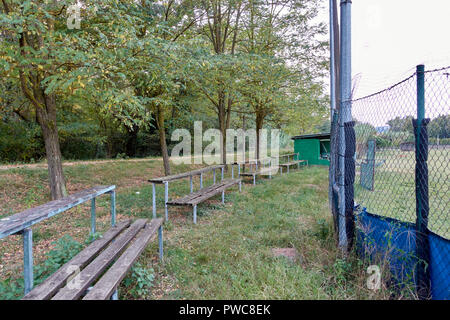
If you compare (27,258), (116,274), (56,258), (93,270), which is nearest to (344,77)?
(116,274)

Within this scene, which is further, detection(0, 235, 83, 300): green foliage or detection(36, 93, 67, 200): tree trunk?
detection(36, 93, 67, 200): tree trunk

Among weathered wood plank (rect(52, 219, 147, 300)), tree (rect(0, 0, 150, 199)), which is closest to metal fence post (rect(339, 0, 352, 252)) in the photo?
weathered wood plank (rect(52, 219, 147, 300))

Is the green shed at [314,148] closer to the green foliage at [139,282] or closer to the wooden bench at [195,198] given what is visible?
the wooden bench at [195,198]

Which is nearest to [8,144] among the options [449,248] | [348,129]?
[348,129]

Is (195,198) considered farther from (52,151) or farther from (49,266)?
(52,151)

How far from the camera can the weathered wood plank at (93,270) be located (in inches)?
65.7

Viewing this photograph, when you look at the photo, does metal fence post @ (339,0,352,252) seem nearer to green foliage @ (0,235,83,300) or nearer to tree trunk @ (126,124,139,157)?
green foliage @ (0,235,83,300)

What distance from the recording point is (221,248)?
3428mm

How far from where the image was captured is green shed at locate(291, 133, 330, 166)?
16891mm

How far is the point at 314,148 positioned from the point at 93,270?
17.0m

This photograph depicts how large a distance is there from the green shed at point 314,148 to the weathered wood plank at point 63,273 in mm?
15945

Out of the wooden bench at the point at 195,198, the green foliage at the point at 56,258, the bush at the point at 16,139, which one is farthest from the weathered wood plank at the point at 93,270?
the bush at the point at 16,139

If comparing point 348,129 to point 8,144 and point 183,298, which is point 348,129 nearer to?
point 183,298

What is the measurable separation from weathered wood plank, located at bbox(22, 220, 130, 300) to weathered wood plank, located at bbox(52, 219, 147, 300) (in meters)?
0.06
